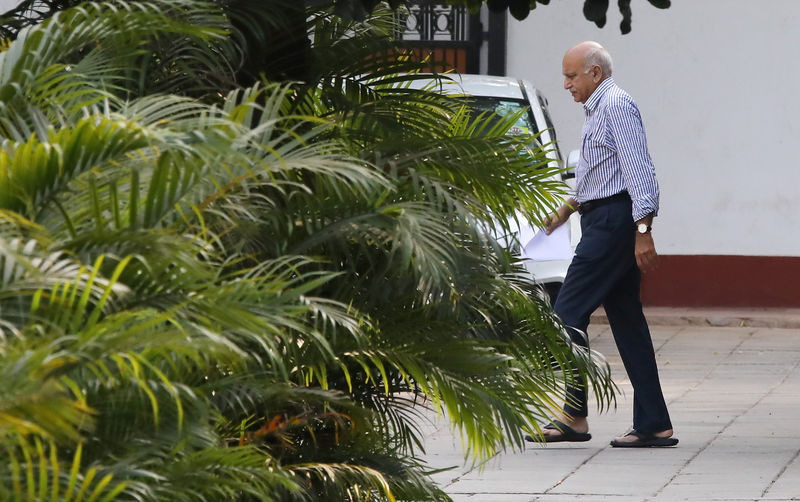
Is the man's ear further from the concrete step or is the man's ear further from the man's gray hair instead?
the concrete step

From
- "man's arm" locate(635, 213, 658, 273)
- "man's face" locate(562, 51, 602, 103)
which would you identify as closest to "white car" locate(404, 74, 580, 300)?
"man's face" locate(562, 51, 602, 103)

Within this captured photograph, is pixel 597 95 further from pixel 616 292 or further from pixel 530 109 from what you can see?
pixel 530 109

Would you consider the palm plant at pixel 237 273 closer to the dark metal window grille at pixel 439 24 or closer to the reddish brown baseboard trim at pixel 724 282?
the reddish brown baseboard trim at pixel 724 282

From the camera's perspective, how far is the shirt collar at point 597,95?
6.89m

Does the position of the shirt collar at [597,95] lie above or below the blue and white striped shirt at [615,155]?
above

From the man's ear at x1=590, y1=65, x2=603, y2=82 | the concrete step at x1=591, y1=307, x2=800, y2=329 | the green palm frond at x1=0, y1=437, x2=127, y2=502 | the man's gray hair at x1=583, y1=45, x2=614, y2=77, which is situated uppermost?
the green palm frond at x1=0, y1=437, x2=127, y2=502

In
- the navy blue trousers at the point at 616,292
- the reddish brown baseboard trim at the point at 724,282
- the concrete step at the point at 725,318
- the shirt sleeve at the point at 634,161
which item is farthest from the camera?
the reddish brown baseboard trim at the point at 724,282

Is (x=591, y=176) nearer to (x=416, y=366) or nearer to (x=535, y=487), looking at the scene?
(x=535, y=487)

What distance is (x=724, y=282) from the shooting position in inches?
497

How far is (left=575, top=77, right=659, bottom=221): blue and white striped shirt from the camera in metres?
6.63

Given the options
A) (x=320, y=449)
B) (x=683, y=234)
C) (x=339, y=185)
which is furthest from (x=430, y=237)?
(x=683, y=234)

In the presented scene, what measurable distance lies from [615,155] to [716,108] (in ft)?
20.6

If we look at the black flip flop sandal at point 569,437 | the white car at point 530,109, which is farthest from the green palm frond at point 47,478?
the white car at point 530,109

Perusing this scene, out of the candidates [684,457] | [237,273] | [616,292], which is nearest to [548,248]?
[616,292]
